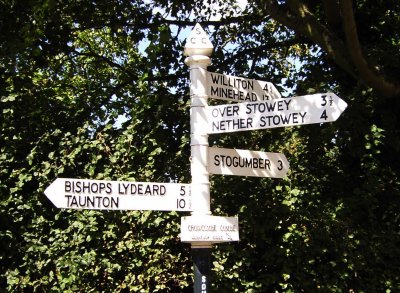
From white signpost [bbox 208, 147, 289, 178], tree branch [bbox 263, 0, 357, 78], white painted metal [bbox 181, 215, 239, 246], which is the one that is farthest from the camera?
tree branch [bbox 263, 0, 357, 78]

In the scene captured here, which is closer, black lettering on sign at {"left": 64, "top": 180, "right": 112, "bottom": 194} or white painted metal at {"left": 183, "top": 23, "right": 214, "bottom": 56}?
black lettering on sign at {"left": 64, "top": 180, "right": 112, "bottom": 194}

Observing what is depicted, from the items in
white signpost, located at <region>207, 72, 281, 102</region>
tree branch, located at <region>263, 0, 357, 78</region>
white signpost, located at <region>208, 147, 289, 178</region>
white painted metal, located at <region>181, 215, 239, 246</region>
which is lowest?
white painted metal, located at <region>181, 215, 239, 246</region>

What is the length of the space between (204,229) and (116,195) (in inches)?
25.7

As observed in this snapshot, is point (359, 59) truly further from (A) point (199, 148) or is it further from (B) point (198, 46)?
(A) point (199, 148)

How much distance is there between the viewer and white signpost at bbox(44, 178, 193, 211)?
3.64 m

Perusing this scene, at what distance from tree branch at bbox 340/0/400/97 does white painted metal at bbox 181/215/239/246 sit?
110 inches

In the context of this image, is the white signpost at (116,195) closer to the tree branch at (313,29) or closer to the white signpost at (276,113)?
the white signpost at (276,113)

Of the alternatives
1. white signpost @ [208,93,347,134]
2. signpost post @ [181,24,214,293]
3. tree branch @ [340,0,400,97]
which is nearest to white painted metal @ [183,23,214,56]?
signpost post @ [181,24,214,293]

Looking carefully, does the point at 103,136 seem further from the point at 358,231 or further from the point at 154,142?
the point at 358,231

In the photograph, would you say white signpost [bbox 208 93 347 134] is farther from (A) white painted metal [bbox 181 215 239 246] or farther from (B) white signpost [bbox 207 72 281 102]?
(A) white painted metal [bbox 181 215 239 246]

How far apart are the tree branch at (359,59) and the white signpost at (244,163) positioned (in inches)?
79.6

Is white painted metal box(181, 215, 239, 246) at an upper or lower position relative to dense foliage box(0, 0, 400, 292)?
lower

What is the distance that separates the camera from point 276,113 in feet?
12.6

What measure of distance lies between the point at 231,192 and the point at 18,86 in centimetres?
305
